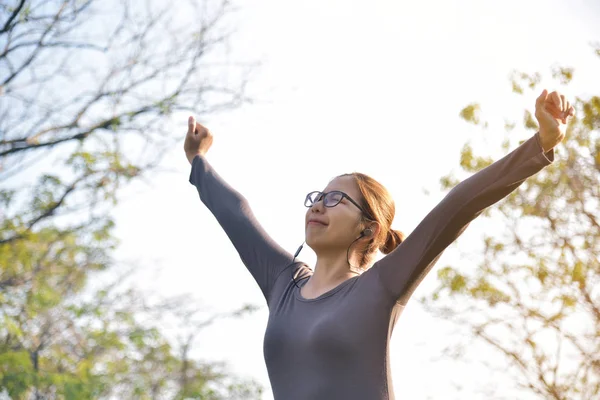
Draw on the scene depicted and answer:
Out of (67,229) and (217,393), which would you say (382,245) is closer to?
(67,229)

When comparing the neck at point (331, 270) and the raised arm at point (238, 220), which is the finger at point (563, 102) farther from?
the raised arm at point (238, 220)

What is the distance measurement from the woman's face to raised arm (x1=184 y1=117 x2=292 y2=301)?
0.21m

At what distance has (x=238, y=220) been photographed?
2.46 m

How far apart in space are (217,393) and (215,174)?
44.1ft

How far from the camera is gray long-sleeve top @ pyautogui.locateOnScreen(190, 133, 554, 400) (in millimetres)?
1820

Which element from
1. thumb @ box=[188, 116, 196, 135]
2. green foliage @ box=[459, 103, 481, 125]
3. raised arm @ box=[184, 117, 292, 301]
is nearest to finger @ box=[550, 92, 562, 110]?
raised arm @ box=[184, 117, 292, 301]

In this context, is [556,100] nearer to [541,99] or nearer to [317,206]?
[541,99]

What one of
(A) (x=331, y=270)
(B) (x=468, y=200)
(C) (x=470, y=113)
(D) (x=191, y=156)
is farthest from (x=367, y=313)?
(C) (x=470, y=113)

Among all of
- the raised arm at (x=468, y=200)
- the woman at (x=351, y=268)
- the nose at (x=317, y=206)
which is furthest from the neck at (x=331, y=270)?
the raised arm at (x=468, y=200)

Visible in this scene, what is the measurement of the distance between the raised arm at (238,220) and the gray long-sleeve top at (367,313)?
0.73 ft

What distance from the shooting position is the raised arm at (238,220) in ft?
7.80

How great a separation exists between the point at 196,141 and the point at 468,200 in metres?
1.18

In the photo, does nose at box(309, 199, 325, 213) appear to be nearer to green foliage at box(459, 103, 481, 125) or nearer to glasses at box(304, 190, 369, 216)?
glasses at box(304, 190, 369, 216)

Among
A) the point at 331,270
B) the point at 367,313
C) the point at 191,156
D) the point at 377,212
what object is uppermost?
the point at 191,156
